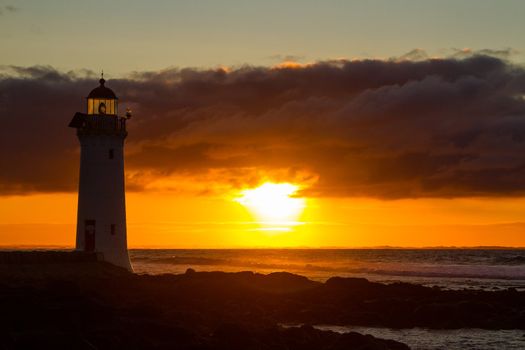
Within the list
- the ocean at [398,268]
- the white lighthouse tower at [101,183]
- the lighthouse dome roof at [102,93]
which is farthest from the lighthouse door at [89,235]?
the ocean at [398,268]

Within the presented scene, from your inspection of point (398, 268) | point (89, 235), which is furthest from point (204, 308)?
point (398, 268)

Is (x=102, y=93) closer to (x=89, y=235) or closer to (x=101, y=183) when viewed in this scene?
(x=101, y=183)

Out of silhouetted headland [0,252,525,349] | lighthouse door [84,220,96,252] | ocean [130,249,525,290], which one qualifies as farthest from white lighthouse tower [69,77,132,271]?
ocean [130,249,525,290]

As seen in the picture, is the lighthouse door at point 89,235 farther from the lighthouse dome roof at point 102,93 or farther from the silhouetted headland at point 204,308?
the lighthouse dome roof at point 102,93

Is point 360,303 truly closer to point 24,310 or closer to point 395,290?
point 395,290

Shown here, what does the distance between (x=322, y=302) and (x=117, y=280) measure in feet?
24.6

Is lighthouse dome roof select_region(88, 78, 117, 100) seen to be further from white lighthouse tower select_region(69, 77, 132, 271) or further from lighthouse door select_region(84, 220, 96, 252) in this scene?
lighthouse door select_region(84, 220, 96, 252)

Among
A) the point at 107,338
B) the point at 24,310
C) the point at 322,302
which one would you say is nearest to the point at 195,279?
the point at 322,302

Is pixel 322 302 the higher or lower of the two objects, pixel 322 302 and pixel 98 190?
the lower

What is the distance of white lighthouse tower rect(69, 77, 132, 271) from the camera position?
34.5 m

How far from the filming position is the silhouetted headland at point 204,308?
18.9 m

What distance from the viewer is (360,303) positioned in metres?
30.8

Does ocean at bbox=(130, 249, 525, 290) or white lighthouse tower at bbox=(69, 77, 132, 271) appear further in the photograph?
ocean at bbox=(130, 249, 525, 290)

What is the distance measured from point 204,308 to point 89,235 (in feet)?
31.0
